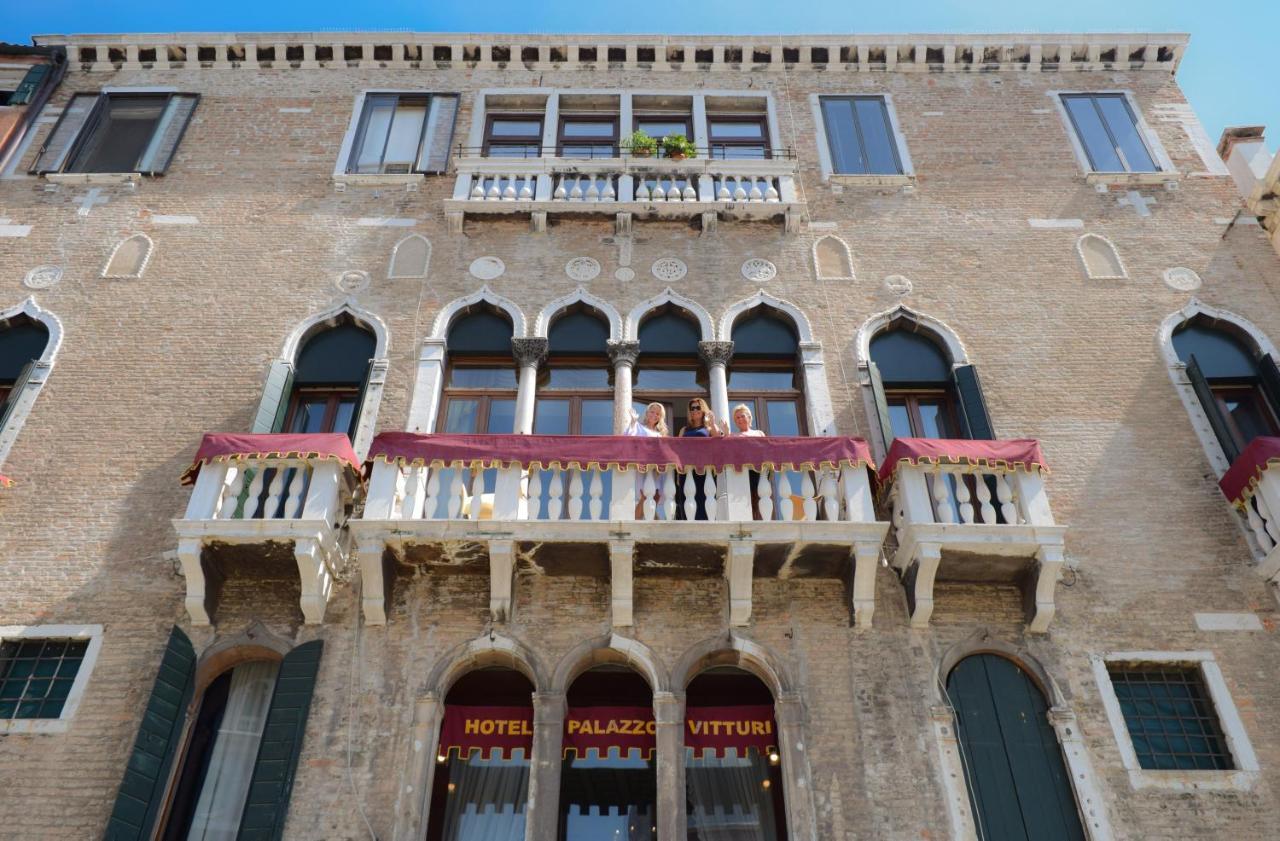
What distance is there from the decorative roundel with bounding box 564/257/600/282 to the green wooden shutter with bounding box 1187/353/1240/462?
262 inches

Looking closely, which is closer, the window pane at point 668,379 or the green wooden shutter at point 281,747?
the green wooden shutter at point 281,747

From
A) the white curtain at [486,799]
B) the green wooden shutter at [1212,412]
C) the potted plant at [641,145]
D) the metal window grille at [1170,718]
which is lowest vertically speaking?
the white curtain at [486,799]

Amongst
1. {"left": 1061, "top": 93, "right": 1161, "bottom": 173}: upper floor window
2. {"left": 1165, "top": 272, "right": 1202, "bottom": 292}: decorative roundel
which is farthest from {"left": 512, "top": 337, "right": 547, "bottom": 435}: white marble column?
{"left": 1061, "top": 93, "right": 1161, "bottom": 173}: upper floor window

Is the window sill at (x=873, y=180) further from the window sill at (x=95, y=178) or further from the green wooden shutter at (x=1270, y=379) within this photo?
the window sill at (x=95, y=178)

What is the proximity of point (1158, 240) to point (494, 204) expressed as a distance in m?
8.19

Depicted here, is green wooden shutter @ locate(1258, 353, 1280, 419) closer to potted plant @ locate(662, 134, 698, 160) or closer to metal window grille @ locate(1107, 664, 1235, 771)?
metal window grille @ locate(1107, 664, 1235, 771)

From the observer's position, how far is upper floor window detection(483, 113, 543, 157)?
15008 millimetres

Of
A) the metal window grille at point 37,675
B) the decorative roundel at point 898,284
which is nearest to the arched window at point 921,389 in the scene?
the decorative roundel at point 898,284

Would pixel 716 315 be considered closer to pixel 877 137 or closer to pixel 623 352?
pixel 623 352

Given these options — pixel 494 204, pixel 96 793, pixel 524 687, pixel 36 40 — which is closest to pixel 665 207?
pixel 494 204

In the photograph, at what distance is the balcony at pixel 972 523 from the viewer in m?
9.27

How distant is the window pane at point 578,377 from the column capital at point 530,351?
0.25 meters

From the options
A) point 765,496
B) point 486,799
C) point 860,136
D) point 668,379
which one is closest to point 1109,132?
point 860,136

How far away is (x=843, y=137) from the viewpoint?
14.8m
